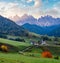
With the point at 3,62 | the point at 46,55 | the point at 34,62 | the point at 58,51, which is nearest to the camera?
the point at 3,62

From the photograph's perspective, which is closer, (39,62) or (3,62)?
(3,62)

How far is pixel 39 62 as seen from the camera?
59125 millimetres

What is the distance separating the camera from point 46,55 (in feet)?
317

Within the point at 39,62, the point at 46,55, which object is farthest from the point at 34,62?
the point at 46,55

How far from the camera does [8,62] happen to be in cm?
5375

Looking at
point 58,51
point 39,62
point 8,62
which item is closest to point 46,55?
point 39,62

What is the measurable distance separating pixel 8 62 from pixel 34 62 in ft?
24.9

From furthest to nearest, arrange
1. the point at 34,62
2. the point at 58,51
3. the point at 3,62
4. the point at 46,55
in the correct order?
the point at 58,51 → the point at 46,55 → the point at 34,62 → the point at 3,62

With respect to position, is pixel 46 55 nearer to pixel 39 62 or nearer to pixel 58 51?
pixel 39 62

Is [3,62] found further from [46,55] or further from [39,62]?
[46,55]

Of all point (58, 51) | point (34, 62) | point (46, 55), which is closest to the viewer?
point (34, 62)

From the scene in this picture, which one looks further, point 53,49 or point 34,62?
point 53,49

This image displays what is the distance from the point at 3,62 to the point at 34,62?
926cm

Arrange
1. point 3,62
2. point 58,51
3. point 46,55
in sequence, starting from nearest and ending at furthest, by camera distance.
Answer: point 3,62 < point 46,55 < point 58,51
